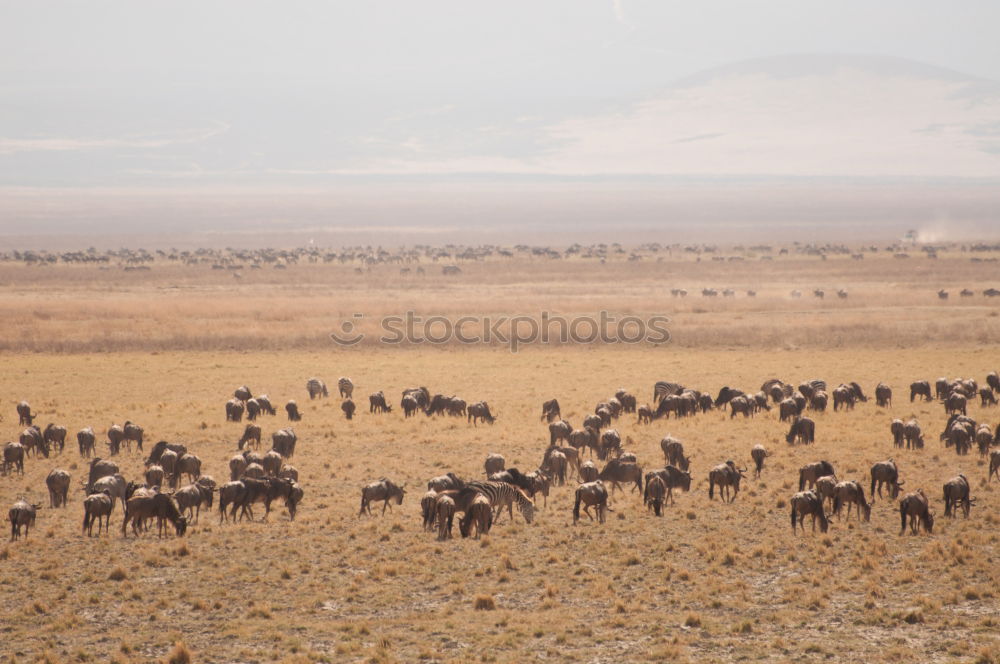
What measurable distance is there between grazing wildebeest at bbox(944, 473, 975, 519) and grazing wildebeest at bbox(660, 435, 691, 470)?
5.71 meters

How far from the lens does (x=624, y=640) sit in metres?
14.5

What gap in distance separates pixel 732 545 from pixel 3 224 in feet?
664

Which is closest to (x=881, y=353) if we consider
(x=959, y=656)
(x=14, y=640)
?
(x=959, y=656)

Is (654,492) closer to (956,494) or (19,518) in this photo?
(956,494)

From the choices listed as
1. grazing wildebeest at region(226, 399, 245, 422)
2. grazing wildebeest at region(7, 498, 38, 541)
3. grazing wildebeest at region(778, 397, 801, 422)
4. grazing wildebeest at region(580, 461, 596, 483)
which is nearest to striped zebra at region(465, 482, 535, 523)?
grazing wildebeest at region(580, 461, 596, 483)

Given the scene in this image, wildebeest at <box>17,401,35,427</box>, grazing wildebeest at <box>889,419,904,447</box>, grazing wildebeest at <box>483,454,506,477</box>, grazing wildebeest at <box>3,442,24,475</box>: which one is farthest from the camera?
wildebeest at <box>17,401,35,427</box>

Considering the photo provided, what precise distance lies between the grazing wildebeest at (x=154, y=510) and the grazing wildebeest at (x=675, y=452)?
35.1ft

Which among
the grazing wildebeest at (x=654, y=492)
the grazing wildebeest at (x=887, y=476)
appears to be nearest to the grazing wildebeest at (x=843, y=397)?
the grazing wildebeest at (x=887, y=476)

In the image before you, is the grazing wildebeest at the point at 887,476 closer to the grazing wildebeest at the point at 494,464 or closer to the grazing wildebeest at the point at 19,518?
the grazing wildebeest at the point at 494,464

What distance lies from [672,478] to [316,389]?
17.3 meters

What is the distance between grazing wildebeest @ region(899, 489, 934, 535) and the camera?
18562mm

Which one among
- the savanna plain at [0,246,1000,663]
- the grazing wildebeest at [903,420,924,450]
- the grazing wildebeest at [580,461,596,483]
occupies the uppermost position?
the grazing wildebeest at [903,420,924,450]

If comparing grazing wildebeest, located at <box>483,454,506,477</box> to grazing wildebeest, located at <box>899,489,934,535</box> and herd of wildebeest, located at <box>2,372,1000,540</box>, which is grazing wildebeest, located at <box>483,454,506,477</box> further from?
grazing wildebeest, located at <box>899,489,934,535</box>

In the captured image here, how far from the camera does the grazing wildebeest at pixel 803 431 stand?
2648cm
